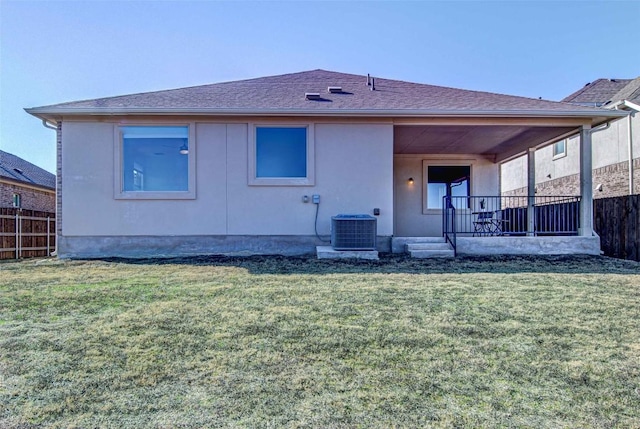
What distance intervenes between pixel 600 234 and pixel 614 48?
418 inches

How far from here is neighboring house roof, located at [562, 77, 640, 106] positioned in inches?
516

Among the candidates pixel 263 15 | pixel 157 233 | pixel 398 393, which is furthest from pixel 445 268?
pixel 263 15

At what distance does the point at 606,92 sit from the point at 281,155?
14741mm

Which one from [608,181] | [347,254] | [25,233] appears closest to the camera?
[347,254]

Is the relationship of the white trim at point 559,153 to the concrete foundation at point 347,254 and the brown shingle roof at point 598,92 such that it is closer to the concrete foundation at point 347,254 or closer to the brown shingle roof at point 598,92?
the brown shingle roof at point 598,92

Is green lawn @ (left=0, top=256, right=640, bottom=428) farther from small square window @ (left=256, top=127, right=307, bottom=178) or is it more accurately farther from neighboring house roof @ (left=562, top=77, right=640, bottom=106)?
neighboring house roof @ (left=562, top=77, right=640, bottom=106)

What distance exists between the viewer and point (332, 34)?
11.2 m

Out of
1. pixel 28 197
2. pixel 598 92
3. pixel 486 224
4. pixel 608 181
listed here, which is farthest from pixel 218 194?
pixel 598 92

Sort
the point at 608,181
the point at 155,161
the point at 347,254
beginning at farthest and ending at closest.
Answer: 1. the point at 608,181
2. the point at 155,161
3. the point at 347,254

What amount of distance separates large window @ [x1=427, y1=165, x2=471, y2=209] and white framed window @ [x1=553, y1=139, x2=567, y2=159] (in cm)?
591

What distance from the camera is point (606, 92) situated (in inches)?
590

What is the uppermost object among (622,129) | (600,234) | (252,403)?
(622,129)

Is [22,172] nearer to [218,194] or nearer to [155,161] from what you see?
[155,161]

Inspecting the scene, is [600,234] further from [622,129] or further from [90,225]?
[90,225]
